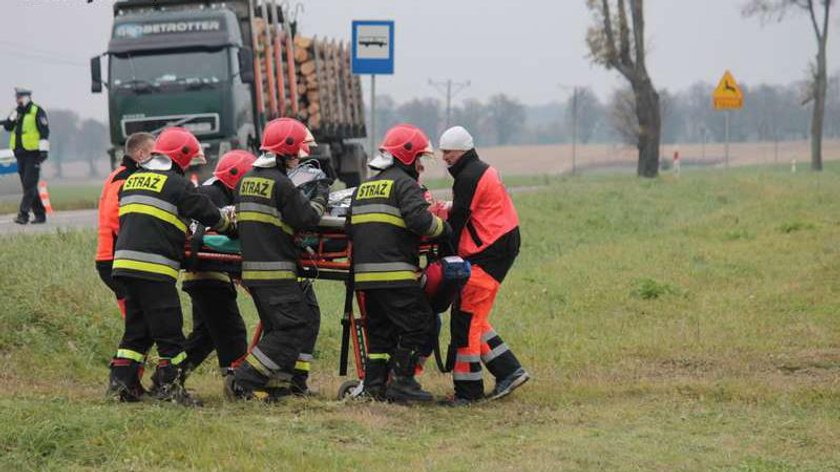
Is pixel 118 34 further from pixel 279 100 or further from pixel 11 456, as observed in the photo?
pixel 11 456

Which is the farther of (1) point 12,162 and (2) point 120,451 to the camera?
(1) point 12,162

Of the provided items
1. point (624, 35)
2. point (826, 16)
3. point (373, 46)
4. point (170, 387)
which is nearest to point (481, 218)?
point (170, 387)

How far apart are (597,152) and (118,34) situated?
97861 mm

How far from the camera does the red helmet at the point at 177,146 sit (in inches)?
Answer: 328

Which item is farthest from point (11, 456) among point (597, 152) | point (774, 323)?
point (597, 152)

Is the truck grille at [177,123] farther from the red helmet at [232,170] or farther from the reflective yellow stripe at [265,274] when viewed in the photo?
the reflective yellow stripe at [265,274]

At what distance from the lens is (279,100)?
2291 centimetres

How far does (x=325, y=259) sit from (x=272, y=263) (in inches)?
20.6

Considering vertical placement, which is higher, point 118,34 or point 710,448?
point 118,34

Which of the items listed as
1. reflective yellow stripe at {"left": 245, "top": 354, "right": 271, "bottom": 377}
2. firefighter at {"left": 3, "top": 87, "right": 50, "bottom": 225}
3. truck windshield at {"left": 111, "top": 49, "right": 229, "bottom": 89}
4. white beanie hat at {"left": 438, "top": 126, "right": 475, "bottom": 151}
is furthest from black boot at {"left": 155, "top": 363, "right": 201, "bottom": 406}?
truck windshield at {"left": 111, "top": 49, "right": 229, "bottom": 89}

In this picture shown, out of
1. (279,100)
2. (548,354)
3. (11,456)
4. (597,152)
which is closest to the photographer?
(11,456)

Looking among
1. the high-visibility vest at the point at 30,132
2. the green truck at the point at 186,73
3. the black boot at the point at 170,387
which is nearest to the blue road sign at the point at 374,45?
the green truck at the point at 186,73

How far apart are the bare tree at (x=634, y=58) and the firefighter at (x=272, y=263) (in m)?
30.5

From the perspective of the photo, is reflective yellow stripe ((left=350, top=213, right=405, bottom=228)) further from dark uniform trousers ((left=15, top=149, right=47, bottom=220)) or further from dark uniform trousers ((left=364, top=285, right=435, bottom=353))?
dark uniform trousers ((left=15, top=149, right=47, bottom=220))
